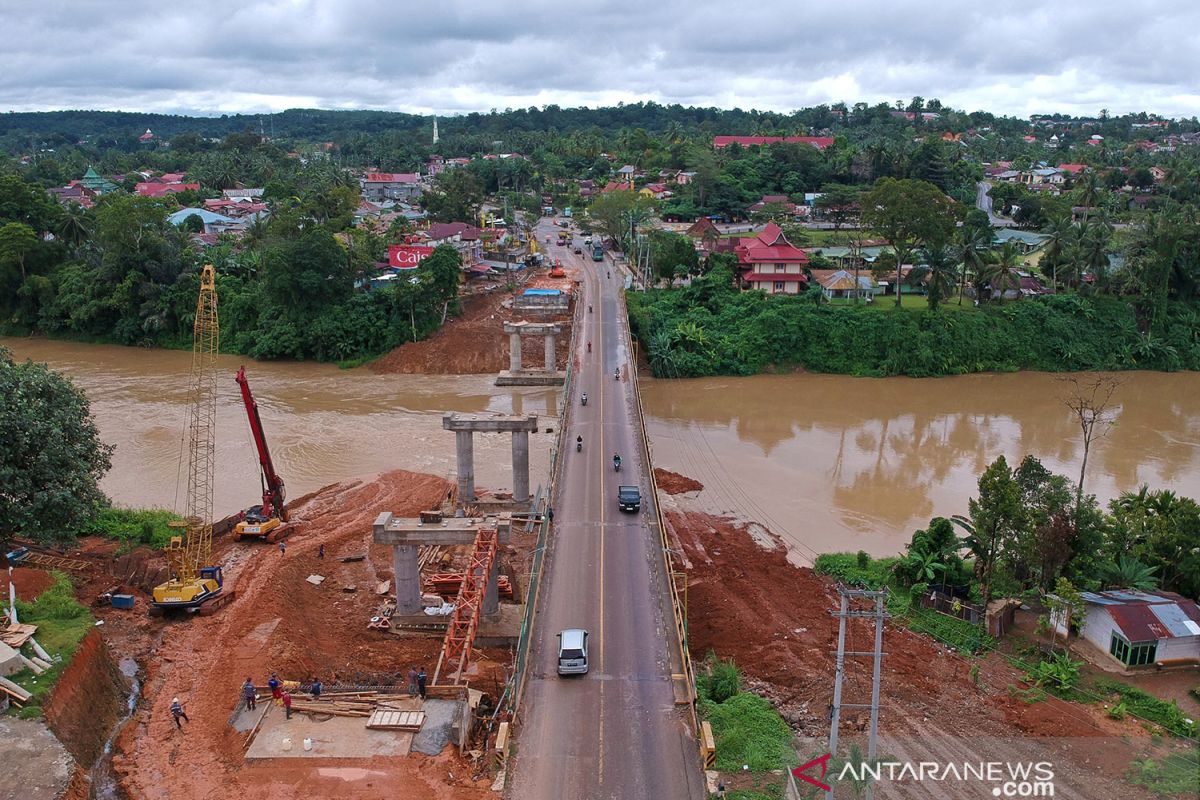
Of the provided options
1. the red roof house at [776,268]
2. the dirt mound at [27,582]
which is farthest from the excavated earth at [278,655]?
the red roof house at [776,268]

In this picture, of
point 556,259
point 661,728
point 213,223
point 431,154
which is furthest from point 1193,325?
point 431,154

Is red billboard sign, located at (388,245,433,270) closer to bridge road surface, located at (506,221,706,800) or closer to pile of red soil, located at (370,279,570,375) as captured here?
pile of red soil, located at (370,279,570,375)

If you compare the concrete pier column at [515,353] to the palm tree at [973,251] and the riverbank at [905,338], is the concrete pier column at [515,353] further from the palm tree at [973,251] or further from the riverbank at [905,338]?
the palm tree at [973,251]

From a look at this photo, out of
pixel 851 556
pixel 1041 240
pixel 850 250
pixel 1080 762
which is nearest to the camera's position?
pixel 1080 762

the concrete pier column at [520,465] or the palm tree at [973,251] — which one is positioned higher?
the palm tree at [973,251]

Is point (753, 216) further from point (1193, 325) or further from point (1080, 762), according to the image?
point (1080, 762)

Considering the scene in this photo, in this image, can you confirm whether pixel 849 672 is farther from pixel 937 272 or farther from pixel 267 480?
pixel 937 272
